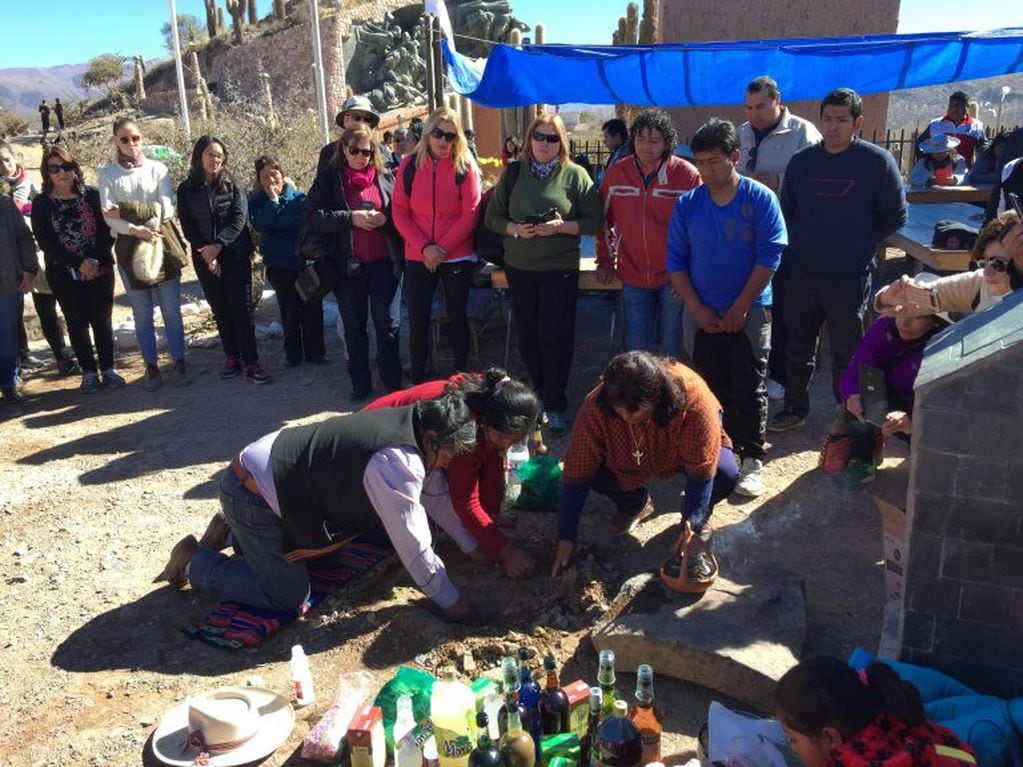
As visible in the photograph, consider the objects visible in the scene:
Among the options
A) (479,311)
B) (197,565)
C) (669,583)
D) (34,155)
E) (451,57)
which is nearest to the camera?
(669,583)

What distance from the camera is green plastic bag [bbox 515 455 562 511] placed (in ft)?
14.3

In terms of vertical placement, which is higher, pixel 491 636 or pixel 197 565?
pixel 197 565

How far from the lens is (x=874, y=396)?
358cm

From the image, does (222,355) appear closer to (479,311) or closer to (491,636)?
(479,311)

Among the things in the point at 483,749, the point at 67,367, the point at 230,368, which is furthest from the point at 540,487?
the point at 67,367

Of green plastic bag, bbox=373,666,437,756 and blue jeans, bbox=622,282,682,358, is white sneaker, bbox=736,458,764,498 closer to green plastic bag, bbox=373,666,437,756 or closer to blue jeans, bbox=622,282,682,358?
blue jeans, bbox=622,282,682,358

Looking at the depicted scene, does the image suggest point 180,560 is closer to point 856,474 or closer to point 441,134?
point 441,134

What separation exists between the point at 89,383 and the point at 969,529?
6.07 m

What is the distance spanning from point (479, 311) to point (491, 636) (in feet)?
11.4

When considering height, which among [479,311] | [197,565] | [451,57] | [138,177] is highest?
[451,57]

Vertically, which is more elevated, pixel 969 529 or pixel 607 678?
pixel 969 529

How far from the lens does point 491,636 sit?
341cm

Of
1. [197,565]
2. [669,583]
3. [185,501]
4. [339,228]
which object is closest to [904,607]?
[669,583]

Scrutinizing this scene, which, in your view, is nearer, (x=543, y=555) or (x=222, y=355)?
(x=543, y=555)
